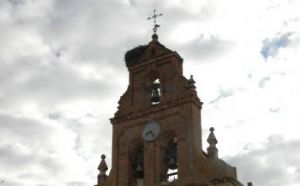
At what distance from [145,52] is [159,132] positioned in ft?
15.8

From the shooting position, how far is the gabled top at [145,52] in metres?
34.8

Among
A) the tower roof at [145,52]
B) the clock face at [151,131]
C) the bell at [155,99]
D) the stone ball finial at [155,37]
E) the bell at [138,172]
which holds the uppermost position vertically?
the stone ball finial at [155,37]

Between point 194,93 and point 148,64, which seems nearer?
point 194,93

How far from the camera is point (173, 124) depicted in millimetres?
32438

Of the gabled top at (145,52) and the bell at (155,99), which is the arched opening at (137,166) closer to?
the bell at (155,99)

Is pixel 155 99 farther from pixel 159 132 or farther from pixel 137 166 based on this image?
pixel 137 166

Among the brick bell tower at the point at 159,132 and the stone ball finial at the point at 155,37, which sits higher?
the stone ball finial at the point at 155,37

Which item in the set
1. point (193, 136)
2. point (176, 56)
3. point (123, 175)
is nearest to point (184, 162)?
point (193, 136)

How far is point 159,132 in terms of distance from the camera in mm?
32656

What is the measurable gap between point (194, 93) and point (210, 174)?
4.22m

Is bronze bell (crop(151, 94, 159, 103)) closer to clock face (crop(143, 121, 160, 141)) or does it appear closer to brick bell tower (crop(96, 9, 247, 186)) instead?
brick bell tower (crop(96, 9, 247, 186))

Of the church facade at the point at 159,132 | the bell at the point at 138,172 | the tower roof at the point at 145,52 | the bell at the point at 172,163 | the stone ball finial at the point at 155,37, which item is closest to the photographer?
the church facade at the point at 159,132

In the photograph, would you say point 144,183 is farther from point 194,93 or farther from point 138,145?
point 194,93

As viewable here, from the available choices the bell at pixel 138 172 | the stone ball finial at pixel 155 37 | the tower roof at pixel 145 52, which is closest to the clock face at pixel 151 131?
the bell at pixel 138 172
